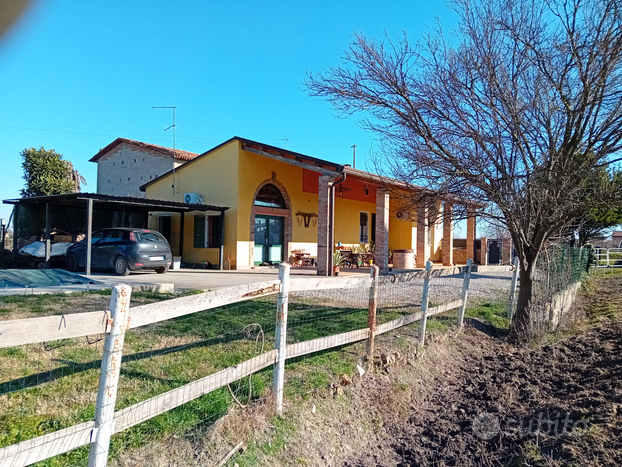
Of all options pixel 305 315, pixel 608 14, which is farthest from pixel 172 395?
pixel 608 14

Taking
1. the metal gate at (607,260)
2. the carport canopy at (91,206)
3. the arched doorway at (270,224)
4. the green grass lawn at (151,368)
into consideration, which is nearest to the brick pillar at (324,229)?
the arched doorway at (270,224)

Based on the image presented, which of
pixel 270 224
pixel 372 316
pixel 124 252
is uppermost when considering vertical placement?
pixel 270 224

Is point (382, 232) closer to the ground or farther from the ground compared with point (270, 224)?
closer to the ground

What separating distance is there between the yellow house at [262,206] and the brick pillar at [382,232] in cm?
4

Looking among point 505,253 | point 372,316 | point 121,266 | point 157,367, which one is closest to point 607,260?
point 505,253

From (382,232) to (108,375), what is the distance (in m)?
13.9

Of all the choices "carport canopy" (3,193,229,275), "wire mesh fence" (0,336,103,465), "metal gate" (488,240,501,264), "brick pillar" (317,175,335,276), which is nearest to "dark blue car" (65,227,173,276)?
"carport canopy" (3,193,229,275)

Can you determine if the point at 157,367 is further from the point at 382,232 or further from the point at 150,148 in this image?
the point at 150,148

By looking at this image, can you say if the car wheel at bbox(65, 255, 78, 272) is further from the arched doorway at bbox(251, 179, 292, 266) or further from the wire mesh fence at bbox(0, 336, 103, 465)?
the wire mesh fence at bbox(0, 336, 103, 465)

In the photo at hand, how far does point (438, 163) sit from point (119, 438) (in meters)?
5.43

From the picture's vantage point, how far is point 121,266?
13.0m

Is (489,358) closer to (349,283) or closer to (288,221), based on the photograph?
(349,283)

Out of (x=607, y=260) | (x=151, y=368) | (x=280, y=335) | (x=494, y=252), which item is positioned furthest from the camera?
(x=494, y=252)

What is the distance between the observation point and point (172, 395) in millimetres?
2742
